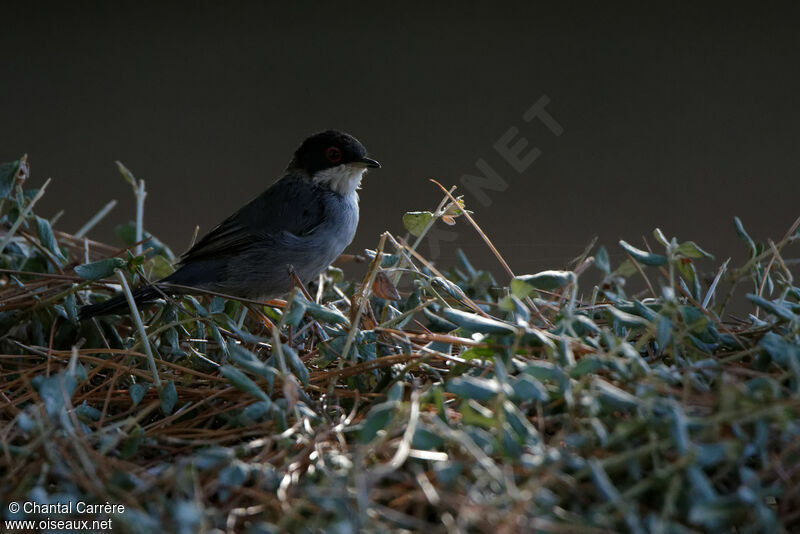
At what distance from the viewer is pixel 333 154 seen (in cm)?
276

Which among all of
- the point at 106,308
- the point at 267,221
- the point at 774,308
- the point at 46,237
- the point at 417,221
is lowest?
the point at 774,308

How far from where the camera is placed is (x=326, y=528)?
3.06 feet

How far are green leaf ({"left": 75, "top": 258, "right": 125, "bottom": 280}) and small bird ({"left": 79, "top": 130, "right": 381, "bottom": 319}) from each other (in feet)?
1.93

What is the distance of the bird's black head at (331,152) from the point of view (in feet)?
9.03

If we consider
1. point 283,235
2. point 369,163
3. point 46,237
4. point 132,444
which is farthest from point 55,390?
point 369,163

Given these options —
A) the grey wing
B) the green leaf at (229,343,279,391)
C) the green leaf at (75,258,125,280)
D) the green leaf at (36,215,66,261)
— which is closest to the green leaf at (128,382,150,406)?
the green leaf at (229,343,279,391)

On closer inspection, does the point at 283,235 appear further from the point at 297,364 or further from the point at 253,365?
the point at 253,365

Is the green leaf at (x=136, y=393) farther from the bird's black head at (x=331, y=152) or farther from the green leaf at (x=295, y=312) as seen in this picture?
the bird's black head at (x=331, y=152)

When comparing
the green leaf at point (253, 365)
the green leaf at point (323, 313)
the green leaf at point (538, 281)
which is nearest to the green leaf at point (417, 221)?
the green leaf at point (323, 313)

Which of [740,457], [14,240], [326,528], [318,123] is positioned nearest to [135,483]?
[326,528]

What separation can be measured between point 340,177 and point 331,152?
10 cm

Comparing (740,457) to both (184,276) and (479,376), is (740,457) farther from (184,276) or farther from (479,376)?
(184,276)

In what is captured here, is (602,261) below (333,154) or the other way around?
below

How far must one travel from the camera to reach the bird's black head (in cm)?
275
